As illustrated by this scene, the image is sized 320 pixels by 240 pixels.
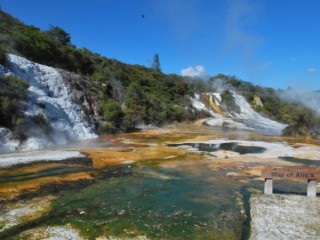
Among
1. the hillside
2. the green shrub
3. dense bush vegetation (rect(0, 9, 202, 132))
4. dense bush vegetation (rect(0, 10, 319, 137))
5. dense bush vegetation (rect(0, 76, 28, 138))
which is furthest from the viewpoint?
dense bush vegetation (rect(0, 9, 202, 132))

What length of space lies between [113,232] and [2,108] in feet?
51.2

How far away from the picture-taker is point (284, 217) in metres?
7.96

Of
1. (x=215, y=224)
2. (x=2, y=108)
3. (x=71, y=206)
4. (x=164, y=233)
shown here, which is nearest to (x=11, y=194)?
(x=71, y=206)

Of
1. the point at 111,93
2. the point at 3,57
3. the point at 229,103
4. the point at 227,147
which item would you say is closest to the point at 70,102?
the point at 3,57

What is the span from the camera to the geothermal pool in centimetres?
731

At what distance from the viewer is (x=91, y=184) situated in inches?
437

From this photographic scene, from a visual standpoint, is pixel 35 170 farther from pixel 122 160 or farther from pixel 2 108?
pixel 2 108

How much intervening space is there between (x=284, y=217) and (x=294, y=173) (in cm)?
257

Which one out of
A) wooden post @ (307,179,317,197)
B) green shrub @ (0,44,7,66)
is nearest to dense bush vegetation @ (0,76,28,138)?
green shrub @ (0,44,7,66)

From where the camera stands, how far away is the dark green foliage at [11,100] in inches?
768

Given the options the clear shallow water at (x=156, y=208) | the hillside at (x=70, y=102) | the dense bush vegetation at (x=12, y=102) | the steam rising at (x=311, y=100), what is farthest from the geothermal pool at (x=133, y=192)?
the steam rising at (x=311, y=100)

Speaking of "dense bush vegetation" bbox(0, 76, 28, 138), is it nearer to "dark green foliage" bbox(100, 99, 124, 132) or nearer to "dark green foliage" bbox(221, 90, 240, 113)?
"dark green foliage" bbox(100, 99, 124, 132)

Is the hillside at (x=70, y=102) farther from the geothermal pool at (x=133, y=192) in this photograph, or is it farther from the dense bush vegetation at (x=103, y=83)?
the geothermal pool at (x=133, y=192)

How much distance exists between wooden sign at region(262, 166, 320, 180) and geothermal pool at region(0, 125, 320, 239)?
680mm
